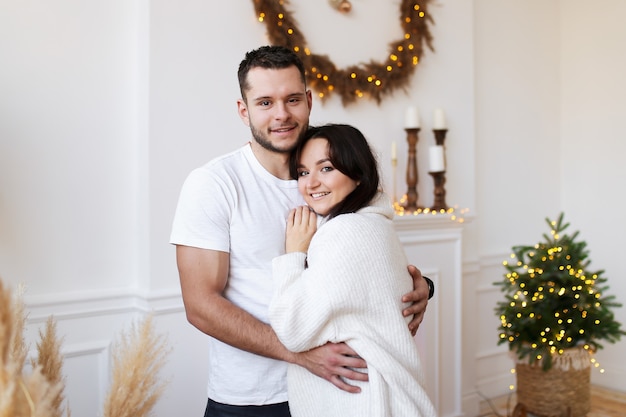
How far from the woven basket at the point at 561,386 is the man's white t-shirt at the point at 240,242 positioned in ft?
7.45

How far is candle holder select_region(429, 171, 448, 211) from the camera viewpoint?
3494 mm

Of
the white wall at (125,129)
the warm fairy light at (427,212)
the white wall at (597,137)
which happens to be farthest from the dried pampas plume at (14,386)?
the white wall at (597,137)

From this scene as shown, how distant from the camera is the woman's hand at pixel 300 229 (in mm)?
1530

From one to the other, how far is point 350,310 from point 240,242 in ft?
1.09

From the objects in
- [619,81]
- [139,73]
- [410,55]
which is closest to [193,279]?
[139,73]

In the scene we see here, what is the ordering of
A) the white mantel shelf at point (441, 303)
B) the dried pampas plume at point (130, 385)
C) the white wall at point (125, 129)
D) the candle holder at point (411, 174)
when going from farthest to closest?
the candle holder at point (411, 174)
the white mantel shelf at point (441, 303)
the white wall at point (125, 129)
the dried pampas plume at point (130, 385)

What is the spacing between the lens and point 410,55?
3432 millimetres

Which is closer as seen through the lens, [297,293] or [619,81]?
[297,293]

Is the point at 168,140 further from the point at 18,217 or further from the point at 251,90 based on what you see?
the point at 251,90

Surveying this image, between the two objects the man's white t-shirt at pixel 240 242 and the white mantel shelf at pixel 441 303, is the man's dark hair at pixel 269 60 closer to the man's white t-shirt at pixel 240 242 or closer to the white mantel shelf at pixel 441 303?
the man's white t-shirt at pixel 240 242

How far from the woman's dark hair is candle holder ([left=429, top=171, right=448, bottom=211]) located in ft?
6.32

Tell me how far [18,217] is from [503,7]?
10.6ft

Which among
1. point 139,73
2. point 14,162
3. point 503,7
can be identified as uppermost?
point 503,7

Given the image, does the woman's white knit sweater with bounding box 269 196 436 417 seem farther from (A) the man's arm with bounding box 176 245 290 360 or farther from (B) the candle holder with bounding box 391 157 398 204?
(B) the candle holder with bounding box 391 157 398 204
